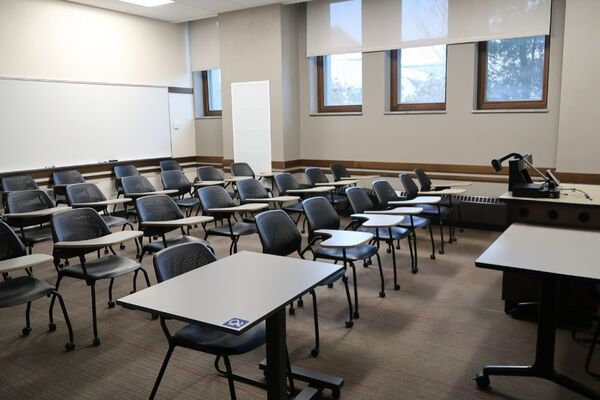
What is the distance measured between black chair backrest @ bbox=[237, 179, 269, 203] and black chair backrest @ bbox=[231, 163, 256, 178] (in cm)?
184

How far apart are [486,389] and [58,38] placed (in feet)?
23.2

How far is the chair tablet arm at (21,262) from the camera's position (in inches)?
113

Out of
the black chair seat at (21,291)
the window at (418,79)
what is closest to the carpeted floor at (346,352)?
the black chair seat at (21,291)

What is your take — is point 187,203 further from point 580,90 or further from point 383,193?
point 580,90

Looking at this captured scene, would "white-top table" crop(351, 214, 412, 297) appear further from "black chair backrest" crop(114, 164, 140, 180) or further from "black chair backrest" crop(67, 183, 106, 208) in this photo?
"black chair backrest" crop(114, 164, 140, 180)

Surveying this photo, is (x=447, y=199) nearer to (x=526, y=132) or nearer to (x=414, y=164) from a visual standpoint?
(x=414, y=164)

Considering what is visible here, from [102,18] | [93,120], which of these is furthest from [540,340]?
[102,18]

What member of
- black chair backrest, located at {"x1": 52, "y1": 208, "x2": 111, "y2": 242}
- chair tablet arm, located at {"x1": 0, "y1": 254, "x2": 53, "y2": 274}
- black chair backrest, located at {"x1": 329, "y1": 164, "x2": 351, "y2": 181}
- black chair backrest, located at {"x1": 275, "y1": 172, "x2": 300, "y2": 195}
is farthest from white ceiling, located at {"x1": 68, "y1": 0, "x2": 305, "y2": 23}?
chair tablet arm, located at {"x1": 0, "y1": 254, "x2": 53, "y2": 274}

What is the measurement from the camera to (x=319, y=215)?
4.04 m

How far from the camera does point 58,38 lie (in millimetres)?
6980

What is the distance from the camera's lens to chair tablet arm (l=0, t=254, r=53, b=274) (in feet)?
9.43

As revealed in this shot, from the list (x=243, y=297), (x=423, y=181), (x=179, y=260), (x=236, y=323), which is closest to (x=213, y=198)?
(x=179, y=260)

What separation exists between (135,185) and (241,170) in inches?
78.9

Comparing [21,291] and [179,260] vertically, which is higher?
[179,260]
